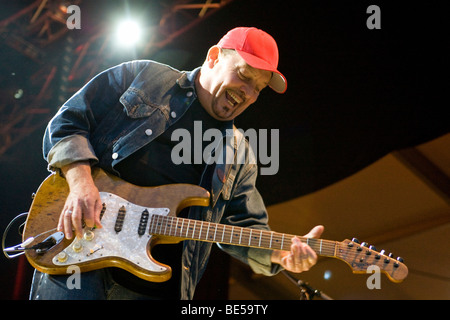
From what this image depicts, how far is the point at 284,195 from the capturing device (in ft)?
18.4

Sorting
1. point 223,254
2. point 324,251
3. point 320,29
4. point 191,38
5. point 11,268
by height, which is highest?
point 191,38

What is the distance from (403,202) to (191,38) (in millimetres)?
3117

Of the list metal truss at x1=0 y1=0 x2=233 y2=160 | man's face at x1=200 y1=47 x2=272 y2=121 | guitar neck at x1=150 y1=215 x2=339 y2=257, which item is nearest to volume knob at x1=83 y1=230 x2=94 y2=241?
guitar neck at x1=150 y1=215 x2=339 y2=257

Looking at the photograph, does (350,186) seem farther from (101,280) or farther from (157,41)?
(101,280)

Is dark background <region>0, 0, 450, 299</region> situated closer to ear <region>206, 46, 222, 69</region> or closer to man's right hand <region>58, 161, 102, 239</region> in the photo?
ear <region>206, 46, 222, 69</region>

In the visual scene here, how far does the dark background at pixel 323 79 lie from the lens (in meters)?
3.81

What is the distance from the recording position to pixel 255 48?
2561mm

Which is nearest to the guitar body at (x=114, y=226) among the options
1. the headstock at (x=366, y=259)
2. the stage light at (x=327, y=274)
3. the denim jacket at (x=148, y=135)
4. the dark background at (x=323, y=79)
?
the denim jacket at (x=148, y=135)

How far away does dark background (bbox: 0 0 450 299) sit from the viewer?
12.5 feet

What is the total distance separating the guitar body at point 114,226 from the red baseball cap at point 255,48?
2.66ft

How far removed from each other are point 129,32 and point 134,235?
301 centimetres

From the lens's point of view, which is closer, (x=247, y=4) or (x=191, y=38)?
(x=247, y=4)

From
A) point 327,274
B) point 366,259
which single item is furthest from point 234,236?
point 327,274

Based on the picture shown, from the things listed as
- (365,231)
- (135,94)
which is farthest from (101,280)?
(365,231)
